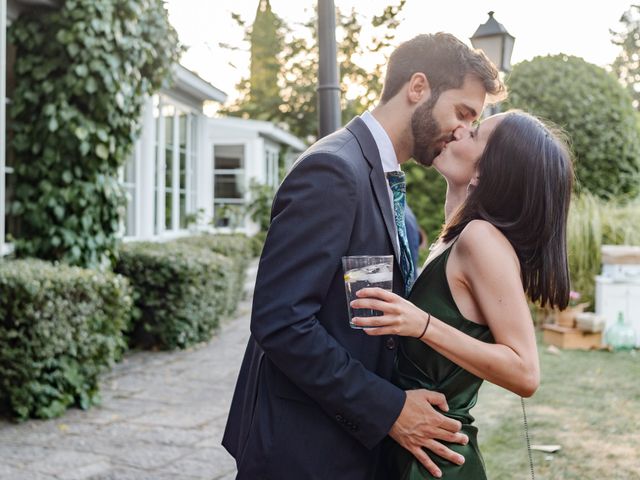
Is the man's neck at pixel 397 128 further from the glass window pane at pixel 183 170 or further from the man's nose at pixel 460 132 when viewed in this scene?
the glass window pane at pixel 183 170

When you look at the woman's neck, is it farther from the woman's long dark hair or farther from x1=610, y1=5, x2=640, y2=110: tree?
x1=610, y1=5, x2=640, y2=110: tree

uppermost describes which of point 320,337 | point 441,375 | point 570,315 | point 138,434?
point 320,337

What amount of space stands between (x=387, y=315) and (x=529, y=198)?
55 cm

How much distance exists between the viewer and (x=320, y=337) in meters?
1.92

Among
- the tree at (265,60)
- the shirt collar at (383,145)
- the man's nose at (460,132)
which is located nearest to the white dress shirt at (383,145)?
the shirt collar at (383,145)

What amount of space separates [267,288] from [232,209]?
15.4 meters

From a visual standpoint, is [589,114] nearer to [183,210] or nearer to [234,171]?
Result: [183,210]

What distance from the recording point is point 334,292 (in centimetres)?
203

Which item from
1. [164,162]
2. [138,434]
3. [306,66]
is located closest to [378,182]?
[138,434]

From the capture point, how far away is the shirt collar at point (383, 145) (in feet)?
7.31

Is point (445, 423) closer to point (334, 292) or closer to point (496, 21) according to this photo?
point (334, 292)

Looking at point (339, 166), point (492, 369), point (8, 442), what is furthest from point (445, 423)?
point (8, 442)

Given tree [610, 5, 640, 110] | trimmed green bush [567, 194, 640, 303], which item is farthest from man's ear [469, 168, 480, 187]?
tree [610, 5, 640, 110]

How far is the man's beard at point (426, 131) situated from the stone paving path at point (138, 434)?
2812 mm
